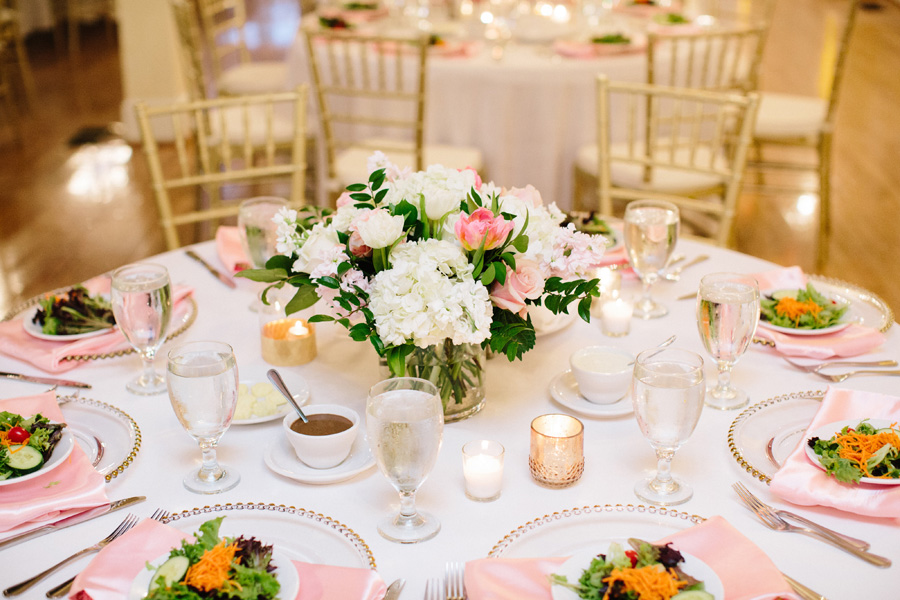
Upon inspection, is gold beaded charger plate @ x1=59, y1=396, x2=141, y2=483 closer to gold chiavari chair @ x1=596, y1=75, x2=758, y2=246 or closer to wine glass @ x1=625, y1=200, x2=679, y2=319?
wine glass @ x1=625, y1=200, x2=679, y2=319

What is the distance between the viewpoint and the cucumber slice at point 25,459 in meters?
1.09

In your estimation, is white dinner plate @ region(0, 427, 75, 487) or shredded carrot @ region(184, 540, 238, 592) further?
white dinner plate @ region(0, 427, 75, 487)

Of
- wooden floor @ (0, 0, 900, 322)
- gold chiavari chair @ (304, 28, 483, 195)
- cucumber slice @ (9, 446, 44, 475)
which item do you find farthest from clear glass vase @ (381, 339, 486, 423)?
wooden floor @ (0, 0, 900, 322)

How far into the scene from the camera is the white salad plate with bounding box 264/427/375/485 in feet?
3.67

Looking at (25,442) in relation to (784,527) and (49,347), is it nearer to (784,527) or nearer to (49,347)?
(49,347)

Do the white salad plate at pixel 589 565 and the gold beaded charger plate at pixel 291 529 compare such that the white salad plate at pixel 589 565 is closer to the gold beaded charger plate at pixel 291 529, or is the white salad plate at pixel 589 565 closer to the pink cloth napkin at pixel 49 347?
the gold beaded charger plate at pixel 291 529

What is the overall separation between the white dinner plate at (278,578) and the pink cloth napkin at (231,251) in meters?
0.89

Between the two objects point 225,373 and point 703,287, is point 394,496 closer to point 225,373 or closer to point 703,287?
point 225,373

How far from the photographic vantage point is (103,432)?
125 centimetres

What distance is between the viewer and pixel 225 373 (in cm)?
105

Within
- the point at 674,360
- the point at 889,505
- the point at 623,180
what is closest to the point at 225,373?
the point at 674,360

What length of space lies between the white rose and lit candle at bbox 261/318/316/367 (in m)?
0.36

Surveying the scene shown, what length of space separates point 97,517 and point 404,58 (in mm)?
2661

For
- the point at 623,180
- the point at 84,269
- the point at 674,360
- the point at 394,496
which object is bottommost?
the point at 84,269
